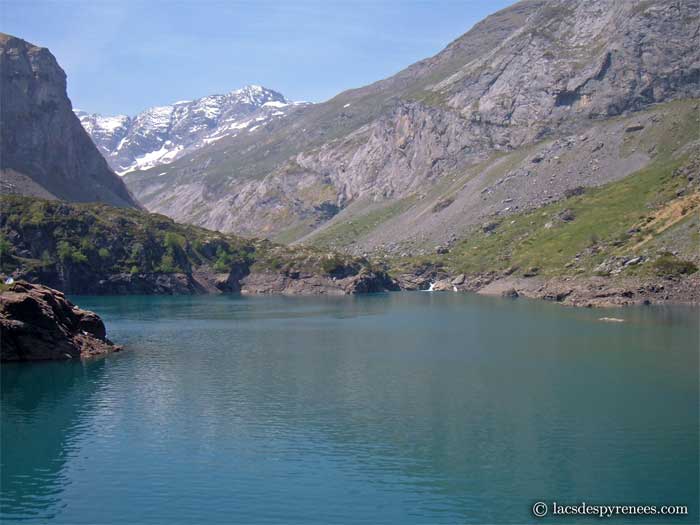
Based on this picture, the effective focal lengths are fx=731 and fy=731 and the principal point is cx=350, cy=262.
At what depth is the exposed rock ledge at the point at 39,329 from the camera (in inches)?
3474

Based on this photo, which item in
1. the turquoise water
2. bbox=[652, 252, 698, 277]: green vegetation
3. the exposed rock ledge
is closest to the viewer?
the turquoise water

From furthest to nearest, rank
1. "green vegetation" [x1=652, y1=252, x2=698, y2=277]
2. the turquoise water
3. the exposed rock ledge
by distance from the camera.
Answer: "green vegetation" [x1=652, y1=252, x2=698, y2=277]
the exposed rock ledge
the turquoise water

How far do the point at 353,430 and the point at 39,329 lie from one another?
51.3 metres

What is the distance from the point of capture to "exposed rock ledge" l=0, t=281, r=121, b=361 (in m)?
88.2

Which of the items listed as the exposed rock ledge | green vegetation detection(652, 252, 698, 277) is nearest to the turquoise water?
the exposed rock ledge

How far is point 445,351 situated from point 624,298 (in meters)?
77.2

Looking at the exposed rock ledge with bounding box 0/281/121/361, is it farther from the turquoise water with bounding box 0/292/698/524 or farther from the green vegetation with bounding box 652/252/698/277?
the green vegetation with bounding box 652/252/698/277

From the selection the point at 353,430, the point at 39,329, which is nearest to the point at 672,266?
the point at 353,430

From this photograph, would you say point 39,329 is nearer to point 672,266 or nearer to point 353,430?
point 353,430

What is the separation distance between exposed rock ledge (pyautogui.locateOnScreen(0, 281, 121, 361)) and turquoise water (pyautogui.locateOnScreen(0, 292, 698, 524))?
10.7ft

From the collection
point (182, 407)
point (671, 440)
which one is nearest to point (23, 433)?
point (182, 407)

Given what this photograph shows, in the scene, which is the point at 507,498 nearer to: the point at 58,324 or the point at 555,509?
the point at 555,509

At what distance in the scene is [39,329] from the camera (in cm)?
9131

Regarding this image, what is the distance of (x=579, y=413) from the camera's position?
63156 mm
